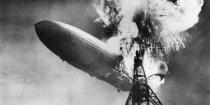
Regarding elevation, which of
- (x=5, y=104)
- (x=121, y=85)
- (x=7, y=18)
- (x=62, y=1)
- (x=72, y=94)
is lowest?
(x=5, y=104)

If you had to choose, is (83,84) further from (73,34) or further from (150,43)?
(150,43)

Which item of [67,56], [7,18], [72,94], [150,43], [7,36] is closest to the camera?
[150,43]

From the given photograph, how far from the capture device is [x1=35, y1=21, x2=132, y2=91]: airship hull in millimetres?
19922

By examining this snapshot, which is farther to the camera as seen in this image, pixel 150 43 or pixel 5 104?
pixel 5 104

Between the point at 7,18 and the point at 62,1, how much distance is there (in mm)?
4091

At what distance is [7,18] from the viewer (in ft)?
70.5

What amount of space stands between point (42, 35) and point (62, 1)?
3086 mm

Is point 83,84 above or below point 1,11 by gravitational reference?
below

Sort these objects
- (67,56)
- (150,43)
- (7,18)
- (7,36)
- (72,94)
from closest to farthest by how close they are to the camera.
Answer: (150,43), (67,56), (7,18), (7,36), (72,94)

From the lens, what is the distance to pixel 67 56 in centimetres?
2003

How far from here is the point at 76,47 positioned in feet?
65.4

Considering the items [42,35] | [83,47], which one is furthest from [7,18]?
[83,47]

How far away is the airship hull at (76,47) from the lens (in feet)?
65.4

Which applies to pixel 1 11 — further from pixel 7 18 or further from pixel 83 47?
pixel 83 47
